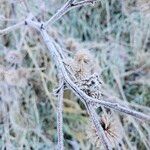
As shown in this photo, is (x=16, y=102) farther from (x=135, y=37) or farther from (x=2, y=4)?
(x=135, y=37)

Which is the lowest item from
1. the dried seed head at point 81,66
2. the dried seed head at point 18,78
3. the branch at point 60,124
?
the branch at point 60,124

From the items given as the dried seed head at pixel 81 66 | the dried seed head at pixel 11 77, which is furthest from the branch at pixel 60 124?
the dried seed head at pixel 11 77

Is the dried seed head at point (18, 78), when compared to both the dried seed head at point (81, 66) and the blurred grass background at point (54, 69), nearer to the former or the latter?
the blurred grass background at point (54, 69)

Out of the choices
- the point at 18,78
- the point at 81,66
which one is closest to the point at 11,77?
the point at 18,78

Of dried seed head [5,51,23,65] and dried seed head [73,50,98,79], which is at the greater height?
dried seed head [5,51,23,65]

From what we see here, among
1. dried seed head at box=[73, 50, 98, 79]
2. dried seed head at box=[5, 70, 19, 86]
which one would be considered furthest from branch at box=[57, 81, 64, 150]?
dried seed head at box=[5, 70, 19, 86]

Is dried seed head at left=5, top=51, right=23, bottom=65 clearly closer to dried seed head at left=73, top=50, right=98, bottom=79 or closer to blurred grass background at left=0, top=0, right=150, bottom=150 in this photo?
blurred grass background at left=0, top=0, right=150, bottom=150

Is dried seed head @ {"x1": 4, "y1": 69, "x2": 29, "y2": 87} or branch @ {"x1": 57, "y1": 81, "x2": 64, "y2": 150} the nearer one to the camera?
branch @ {"x1": 57, "y1": 81, "x2": 64, "y2": 150}

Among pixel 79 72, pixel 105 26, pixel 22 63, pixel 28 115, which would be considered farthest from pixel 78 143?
pixel 79 72
